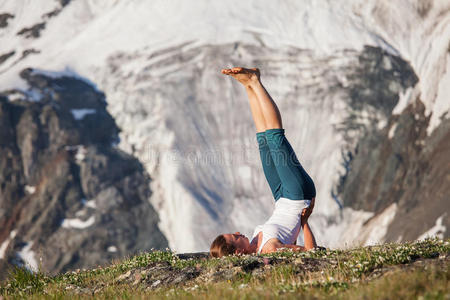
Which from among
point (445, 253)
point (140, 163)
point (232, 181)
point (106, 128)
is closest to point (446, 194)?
point (232, 181)

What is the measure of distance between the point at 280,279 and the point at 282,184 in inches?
175

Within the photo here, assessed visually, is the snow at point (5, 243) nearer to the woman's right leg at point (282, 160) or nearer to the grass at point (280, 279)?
the grass at point (280, 279)

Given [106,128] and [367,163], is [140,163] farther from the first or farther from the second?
[367,163]

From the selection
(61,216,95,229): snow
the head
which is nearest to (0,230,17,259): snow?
(61,216,95,229): snow

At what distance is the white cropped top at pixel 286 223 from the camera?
10.7 metres

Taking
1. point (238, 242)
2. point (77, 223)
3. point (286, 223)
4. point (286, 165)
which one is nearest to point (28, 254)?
point (77, 223)

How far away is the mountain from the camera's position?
43.2m

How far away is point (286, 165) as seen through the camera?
420 inches

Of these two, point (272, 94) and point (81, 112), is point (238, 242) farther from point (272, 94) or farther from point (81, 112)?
point (81, 112)

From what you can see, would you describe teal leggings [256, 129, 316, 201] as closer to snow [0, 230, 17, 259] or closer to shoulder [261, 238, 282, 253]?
shoulder [261, 238, 282, 253]

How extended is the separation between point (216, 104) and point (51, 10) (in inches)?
835

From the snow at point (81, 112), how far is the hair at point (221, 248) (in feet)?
135

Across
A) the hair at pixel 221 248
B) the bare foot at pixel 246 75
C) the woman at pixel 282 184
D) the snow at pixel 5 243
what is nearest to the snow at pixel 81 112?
the snow at pixel 5 243

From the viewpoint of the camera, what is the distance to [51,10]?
190ft
